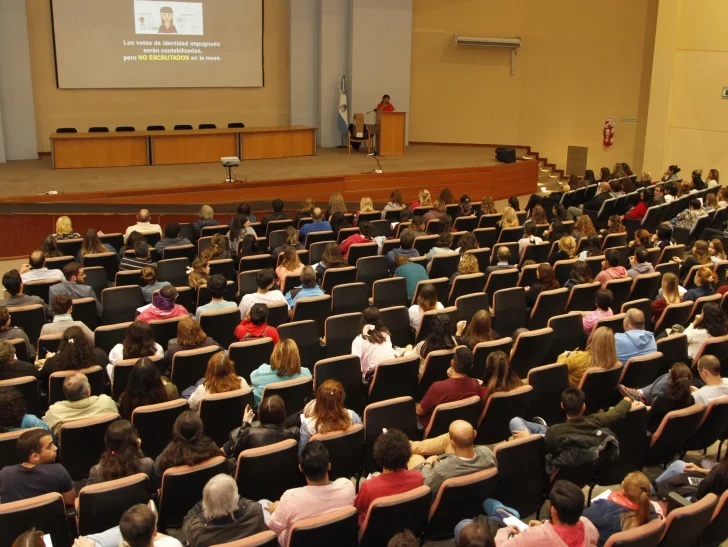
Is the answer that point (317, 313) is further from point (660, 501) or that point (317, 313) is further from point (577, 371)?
point (660, 501)

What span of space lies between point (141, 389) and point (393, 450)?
164 cm

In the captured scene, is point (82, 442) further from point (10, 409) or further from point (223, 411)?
point (223, 411)

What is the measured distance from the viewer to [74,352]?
4.67m

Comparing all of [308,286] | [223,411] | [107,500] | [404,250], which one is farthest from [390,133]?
[107,500]

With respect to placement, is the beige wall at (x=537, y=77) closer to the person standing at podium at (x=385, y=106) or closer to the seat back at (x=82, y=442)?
A: the person standing at podium at (x=385, y=106)

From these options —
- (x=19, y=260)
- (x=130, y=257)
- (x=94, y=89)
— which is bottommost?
(x=19, y=260)

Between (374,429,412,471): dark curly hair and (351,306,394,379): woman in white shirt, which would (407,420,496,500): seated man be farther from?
(351,306,394,379): woman in white shirt

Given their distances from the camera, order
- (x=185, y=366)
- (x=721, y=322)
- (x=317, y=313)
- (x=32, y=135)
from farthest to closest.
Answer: (x=32, y=135)
(x=317, y=313)
(x=721, y=322)
(x=185, y=366)

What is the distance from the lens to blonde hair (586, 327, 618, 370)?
483 centimetres

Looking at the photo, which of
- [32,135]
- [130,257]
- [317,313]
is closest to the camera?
[317,313]

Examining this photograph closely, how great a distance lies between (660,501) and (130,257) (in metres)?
5.34

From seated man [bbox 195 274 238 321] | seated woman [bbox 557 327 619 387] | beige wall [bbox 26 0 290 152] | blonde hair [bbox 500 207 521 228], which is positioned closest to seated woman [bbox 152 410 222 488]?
seated man [bbox 195 274 238 321]

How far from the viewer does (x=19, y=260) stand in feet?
33.4

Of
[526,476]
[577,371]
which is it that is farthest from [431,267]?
[526,476]
